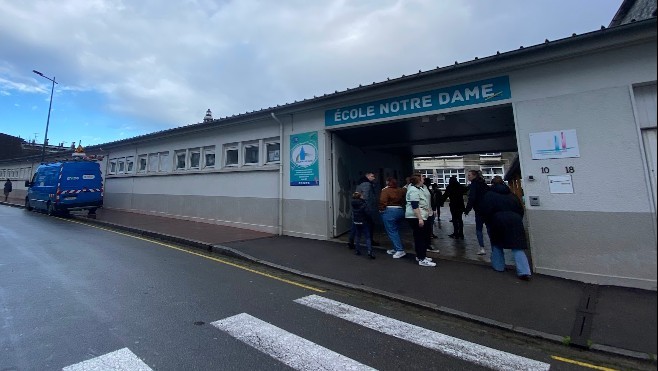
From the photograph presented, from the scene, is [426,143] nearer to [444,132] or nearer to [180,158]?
[444,132]

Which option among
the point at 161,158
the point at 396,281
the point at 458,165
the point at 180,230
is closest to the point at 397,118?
the point at 396,281

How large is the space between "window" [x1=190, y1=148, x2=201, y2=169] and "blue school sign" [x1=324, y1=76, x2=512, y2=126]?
23.4 ft

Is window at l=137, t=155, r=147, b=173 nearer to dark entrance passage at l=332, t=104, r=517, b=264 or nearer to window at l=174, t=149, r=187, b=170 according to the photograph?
window at l=174, t=149, r=187, b=170

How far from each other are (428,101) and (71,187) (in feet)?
55.4

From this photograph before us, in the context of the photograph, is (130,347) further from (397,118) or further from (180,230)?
(180,230)

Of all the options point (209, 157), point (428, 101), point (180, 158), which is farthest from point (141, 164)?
point (428, 101)

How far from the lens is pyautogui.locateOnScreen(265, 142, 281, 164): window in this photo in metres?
11.2

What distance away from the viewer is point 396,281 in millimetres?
5895

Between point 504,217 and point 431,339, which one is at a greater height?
point 504,217

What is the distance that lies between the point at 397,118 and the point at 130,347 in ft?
22.7

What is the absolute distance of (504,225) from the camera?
600 cm

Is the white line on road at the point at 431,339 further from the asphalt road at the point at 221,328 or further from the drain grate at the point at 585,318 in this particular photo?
the drain grate at the point at 585,318

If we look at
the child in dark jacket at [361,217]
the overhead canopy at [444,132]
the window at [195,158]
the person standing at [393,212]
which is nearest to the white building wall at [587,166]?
the overhead canopy at [444,132]

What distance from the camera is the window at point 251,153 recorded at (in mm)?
11777
